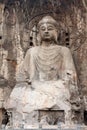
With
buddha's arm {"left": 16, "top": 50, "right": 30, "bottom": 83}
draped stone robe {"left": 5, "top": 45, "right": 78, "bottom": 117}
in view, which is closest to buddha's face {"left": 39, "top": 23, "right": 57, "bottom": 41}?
draped stone robe {"left": 5, "top": 45, "right": 78, "bottom": 117}

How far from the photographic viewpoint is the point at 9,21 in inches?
421

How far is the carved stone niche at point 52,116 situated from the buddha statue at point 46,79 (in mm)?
97

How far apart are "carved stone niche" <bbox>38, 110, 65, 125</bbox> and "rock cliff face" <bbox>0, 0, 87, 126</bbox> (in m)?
1.55

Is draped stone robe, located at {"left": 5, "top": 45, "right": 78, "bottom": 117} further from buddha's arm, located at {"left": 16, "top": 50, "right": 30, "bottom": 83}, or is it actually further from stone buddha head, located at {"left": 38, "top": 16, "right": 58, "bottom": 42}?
stone buddha head, located at {"left": 38, "top": 16, "right": 58, "bottom": 42}

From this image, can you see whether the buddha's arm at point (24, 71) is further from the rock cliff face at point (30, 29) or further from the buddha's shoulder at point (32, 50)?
the rock cliff face at point (30, 29)

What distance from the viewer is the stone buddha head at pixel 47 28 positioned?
990cm

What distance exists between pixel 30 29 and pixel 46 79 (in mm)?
1596

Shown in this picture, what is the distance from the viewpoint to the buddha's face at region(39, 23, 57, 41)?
9.89m

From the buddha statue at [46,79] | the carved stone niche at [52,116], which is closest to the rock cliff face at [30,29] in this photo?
the buddha statue at [46,79]

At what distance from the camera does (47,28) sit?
9898mm

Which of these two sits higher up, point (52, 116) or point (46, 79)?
point (46, 79)

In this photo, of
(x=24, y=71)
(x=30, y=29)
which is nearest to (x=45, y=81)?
(x=24, y=71)

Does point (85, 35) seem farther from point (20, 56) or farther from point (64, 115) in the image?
point (64, 115)

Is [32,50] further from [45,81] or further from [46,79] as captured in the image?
[45,81]
